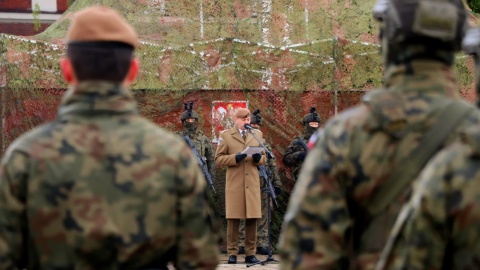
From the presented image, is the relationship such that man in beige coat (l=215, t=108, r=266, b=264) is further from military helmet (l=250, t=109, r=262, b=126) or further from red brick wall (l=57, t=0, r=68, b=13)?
red brick wall (l=57, t=0, r=68, b=13)

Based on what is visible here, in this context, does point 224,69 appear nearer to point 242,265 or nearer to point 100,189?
point 242,265

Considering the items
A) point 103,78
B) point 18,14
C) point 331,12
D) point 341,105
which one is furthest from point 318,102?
point 18,14

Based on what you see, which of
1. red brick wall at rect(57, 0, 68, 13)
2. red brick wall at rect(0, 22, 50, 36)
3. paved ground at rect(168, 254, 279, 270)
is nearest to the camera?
paved ground at rect(168, 254, 279, 270)

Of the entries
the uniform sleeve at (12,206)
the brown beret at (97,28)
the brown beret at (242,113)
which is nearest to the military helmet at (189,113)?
the brown beret at (242,113)

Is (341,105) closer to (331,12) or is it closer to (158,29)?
(331,12)

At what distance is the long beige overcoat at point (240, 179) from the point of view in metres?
15.1

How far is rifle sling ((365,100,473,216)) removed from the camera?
3785 mm

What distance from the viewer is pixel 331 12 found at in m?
17.7

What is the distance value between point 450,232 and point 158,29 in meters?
14.2

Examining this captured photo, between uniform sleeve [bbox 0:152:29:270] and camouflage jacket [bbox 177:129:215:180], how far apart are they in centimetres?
1108

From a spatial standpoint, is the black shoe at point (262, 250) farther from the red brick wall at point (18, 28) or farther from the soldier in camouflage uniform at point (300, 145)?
the red brick wall at point (18, 28)

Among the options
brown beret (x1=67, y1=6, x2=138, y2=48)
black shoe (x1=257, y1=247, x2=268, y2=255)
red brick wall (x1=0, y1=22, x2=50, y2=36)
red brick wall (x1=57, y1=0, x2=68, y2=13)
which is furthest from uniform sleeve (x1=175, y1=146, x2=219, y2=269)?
red brick wall (x1=57, y1=0, x2=68, y2=13)

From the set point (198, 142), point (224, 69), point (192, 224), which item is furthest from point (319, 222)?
point (224, 69)

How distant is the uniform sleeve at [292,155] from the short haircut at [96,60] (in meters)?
11.2
